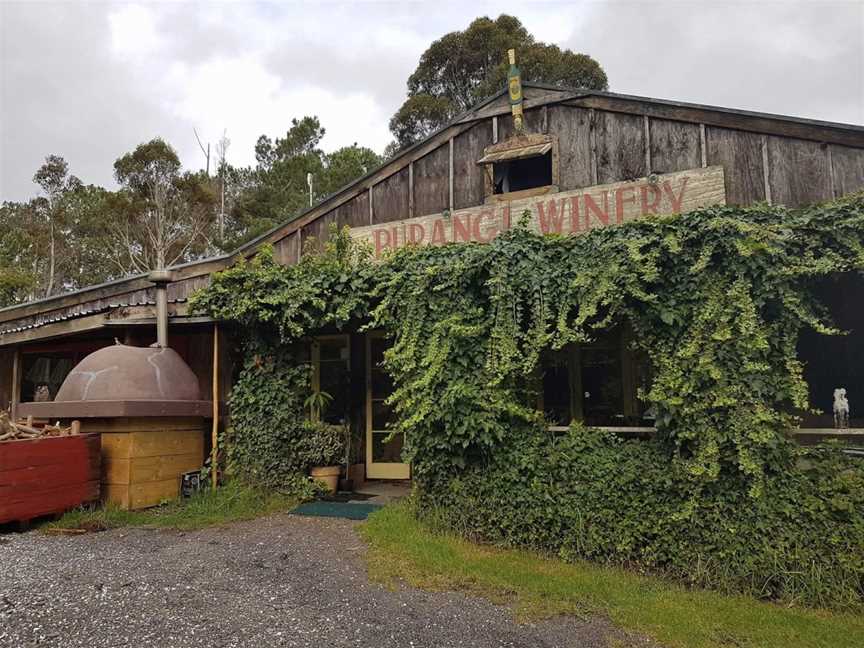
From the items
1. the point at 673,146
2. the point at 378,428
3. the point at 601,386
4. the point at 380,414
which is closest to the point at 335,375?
the point at 380,414

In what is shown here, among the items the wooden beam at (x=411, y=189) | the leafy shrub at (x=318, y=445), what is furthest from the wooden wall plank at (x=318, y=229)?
the leafy shrub at (x=318, y=445)

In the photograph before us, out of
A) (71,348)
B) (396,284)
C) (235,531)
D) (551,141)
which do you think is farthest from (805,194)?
(71,348)

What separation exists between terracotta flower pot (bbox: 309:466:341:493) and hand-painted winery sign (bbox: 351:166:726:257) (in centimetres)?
284

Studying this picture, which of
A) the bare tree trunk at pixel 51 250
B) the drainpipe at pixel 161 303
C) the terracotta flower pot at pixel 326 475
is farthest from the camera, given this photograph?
the bare tree trunk at pixel 51 250

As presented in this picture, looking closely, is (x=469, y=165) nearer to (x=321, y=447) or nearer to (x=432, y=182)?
(x=432, y=182)

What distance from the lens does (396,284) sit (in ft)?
17.5

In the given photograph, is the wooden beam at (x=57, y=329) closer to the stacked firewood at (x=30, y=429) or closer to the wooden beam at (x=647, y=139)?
the stacked firewood at (x=30, y=429)

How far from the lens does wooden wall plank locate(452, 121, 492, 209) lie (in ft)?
23.8

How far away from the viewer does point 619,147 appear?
6.56 m

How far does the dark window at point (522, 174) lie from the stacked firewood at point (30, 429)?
5545 mm

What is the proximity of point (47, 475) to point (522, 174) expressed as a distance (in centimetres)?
630

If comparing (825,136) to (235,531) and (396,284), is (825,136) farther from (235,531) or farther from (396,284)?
(235,531)

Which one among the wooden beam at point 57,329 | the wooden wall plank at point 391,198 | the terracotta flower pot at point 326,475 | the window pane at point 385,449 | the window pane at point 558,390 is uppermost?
the wooden wall plank at point 391,198

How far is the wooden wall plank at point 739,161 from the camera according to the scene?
19.6ft
